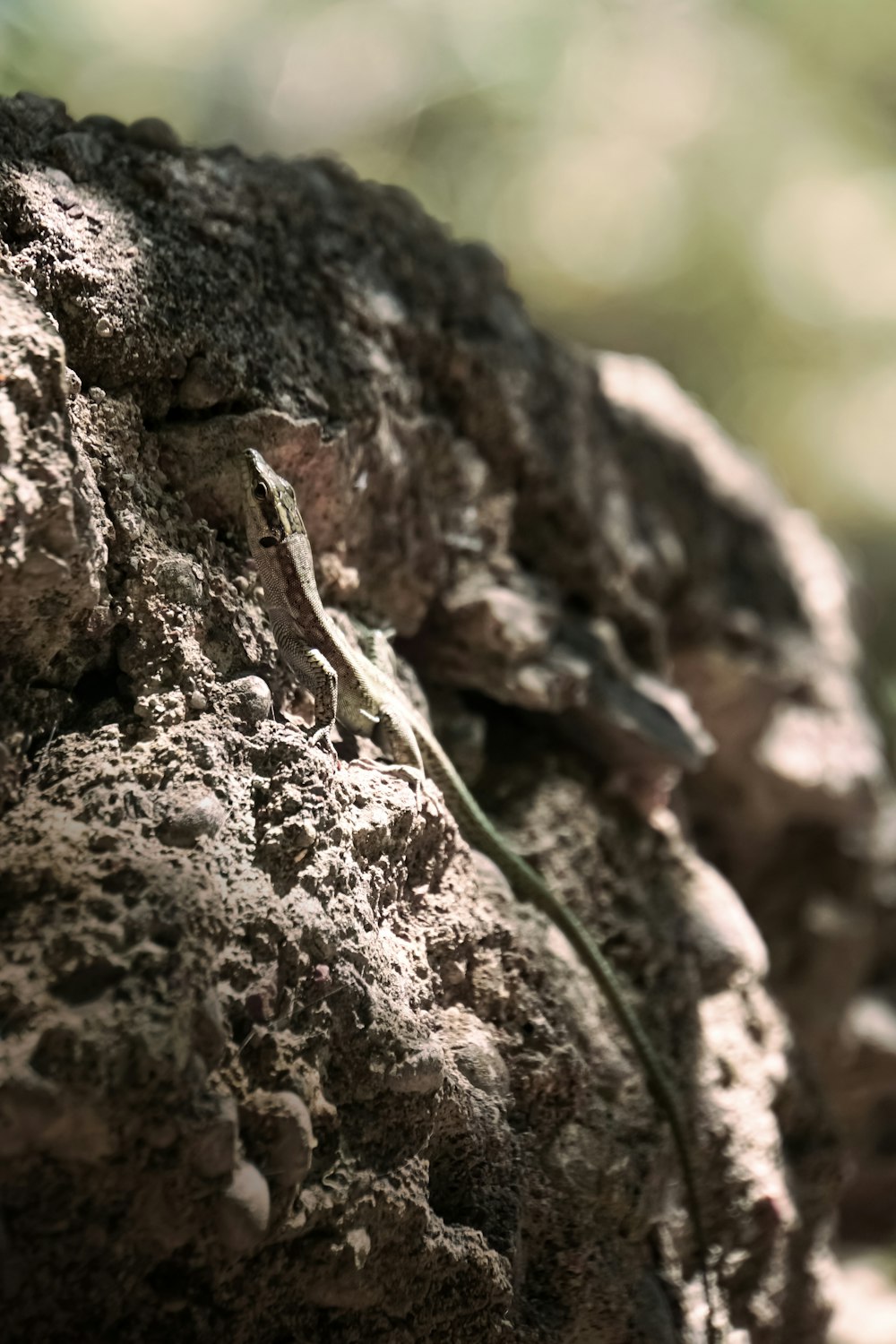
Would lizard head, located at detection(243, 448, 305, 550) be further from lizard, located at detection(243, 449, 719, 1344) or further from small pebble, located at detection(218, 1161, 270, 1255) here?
small pebble, located at detection(218, 1161, 270, 1255)

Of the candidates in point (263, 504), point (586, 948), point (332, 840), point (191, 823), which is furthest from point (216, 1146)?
point (586, 948)

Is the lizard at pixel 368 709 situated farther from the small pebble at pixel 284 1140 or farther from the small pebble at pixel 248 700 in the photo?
the small pebble at pixel 284 1140

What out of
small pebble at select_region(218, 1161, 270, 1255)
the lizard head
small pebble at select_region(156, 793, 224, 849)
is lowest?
small pebble at select_region(218, 1161, 270, 1255)

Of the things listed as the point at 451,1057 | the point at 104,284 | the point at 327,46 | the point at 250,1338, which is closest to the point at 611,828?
the point at 451,1057

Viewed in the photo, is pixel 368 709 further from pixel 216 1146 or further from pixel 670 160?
pixel 670 160

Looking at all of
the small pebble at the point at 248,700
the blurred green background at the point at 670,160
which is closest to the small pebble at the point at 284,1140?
the small pebble at the point at 248,700

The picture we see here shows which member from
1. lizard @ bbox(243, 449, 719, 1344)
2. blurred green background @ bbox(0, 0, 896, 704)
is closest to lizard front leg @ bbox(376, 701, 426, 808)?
lizard @ bbox(243, 449, 719, 1344)
